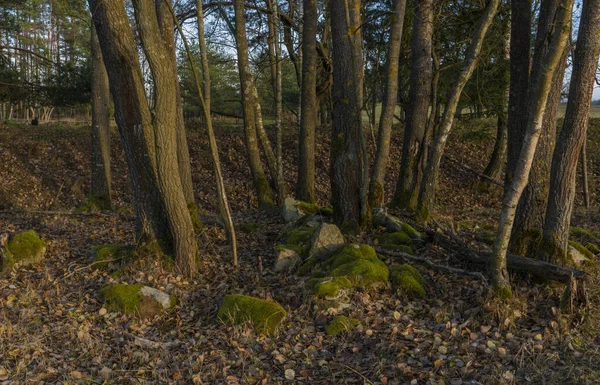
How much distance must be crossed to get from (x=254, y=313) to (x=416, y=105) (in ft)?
22.2

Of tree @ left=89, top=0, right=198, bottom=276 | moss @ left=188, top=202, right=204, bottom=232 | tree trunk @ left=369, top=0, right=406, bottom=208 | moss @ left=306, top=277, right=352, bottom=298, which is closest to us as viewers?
moss @ left=306, top=277, right=352, bottom=298

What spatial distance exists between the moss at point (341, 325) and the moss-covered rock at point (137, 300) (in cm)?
221

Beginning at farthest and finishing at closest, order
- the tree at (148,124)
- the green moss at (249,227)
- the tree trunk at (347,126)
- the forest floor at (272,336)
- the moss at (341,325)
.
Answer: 1. the green moss at (249,227)
2. the tree trunk at (347,126)
3. the tree at (148,124)
4. the moss at (341,325)
5. the forest floor at (272,336)

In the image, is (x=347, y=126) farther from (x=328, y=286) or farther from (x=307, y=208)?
(x=328, y=286)

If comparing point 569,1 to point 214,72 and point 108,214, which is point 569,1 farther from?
point 214,72

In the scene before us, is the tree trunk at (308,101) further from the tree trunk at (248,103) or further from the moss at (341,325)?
the moss at (341,325)

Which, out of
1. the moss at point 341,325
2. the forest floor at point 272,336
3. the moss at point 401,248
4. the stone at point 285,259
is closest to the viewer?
the forest floor at point 272,336

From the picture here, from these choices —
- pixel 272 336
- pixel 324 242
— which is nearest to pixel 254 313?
pixel 272 336

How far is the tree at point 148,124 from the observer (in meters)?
6.50

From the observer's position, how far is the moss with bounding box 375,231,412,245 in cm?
786

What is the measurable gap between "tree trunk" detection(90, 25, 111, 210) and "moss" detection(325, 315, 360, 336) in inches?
356

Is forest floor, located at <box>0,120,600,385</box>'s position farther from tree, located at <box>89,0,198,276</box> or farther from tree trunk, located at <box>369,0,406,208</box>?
tree trunk, located at <box>369,0,406,208</box>

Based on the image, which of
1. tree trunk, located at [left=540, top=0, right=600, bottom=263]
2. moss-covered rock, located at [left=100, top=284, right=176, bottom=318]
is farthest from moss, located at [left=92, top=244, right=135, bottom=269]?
tree trunk, located at [left=540, top=0, right=600, bottom=263]

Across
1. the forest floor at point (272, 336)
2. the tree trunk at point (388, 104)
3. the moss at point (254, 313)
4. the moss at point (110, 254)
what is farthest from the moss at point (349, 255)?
the moss at point (110, 254)
